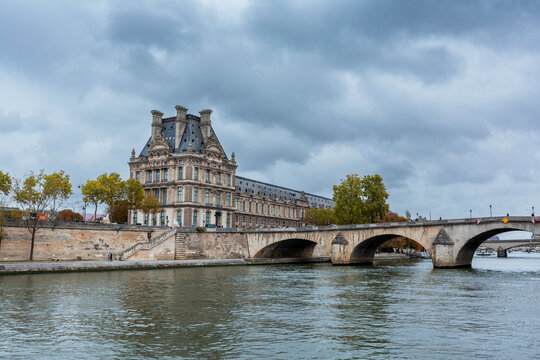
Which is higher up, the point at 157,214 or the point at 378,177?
the point at 378,177

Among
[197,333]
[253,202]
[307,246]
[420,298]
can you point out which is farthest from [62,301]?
[253,202]

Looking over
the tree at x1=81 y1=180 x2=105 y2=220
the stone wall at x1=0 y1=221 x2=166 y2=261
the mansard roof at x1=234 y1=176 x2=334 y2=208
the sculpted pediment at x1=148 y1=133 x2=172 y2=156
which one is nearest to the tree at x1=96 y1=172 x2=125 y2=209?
the tree at x1=81 y1=180 x2=105 y2=220

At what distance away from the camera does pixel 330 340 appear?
60.6 ft

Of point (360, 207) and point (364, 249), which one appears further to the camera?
point (360, 207)

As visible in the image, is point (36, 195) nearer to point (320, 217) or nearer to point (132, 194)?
point (132, 194)

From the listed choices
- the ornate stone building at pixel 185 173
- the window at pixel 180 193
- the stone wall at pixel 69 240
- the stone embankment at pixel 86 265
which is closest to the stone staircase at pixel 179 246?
the stone wall at pixel 69 240

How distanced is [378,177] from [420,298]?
59.5 m

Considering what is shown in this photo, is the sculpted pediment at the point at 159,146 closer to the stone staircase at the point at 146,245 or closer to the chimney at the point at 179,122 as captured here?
the chimney at the point at 179,122

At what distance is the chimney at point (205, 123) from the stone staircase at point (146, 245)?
31275 millimetres

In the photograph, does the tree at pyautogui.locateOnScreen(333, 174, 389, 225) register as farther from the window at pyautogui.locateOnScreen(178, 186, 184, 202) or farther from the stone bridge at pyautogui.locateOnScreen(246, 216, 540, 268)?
the window at pyautogui.locateOnScreen(178, 186, 184, 202)

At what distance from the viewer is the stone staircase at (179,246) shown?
6938 centimetres

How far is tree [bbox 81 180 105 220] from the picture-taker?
72500 mm

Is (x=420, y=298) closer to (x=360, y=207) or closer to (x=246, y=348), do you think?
(x=246, y=348)

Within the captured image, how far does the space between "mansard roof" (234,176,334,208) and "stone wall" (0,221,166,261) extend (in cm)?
5450
